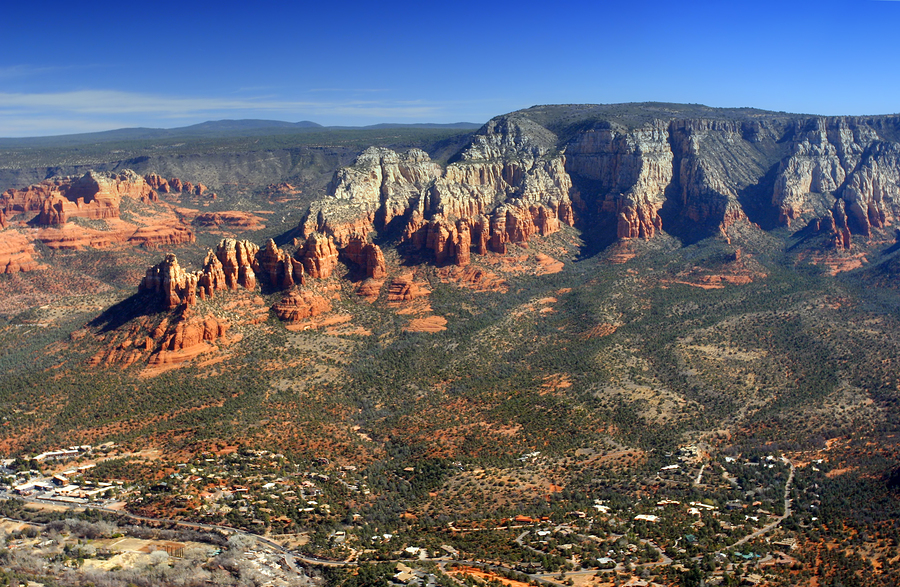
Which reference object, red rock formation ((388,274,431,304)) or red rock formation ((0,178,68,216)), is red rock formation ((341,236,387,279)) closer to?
red rock formation ((388,274,431,304))

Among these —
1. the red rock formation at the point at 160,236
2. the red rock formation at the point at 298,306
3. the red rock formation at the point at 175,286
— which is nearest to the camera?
the red rock formation at the point at 175,286

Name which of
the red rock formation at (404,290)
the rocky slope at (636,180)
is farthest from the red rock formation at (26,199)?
the red rock formation at (404,290)

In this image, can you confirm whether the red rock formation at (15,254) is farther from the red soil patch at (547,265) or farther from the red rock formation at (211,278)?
the red soil patch at (547,265)

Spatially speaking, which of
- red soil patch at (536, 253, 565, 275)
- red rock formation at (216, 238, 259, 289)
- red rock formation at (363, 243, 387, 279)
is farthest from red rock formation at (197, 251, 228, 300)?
red soil patch at (536, 253, 565, 275)

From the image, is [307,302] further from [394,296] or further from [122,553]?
[122,553]

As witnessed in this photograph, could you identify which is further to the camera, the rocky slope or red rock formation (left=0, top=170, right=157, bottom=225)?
red rock formation (left=0, top=170, right=157, bottom=225)

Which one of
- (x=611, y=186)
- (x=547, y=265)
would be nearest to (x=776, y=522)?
(x=547, y=265)
